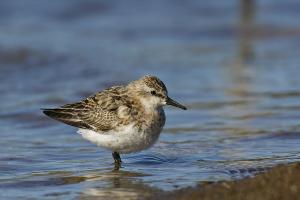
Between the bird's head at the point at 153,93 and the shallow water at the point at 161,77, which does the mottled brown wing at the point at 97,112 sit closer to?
the bird's head at the point at 153,93

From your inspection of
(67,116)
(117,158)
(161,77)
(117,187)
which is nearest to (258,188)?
(117,187)

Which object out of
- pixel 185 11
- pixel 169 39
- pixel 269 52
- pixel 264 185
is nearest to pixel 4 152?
pixel 264 185

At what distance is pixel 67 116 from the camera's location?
9.04 metres

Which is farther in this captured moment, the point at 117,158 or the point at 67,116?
the point at 67,116

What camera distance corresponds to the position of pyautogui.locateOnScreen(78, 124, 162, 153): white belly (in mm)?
8461

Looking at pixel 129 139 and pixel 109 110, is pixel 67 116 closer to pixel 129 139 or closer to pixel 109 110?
pixel 109 110

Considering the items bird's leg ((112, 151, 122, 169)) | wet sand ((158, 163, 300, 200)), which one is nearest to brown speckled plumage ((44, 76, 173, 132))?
bird's leg ((112, 151, 122, 169))

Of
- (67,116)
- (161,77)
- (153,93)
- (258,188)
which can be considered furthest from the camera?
(161,77)

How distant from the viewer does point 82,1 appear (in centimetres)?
2203

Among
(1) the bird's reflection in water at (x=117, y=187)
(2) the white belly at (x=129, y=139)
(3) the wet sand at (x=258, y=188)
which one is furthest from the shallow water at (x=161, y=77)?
(3) the wet sand at (x=258, y=188)

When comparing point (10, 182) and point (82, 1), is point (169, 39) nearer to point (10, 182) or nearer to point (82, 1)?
point (82, 1)

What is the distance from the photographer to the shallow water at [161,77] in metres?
8.54

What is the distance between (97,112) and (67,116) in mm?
362

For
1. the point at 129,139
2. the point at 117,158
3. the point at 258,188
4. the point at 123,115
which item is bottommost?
the point at 258,188
